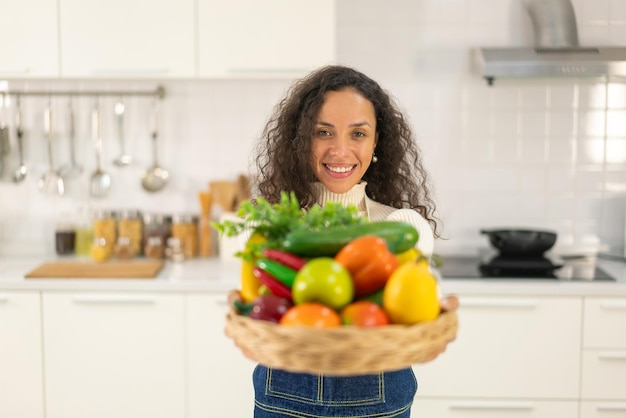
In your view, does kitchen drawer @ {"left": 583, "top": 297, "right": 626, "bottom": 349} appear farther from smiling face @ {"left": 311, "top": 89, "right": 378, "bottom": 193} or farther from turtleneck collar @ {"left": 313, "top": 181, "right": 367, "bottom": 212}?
smiling face @ {"left": 311, "top": 89, "right": 378, "bottom": 193}

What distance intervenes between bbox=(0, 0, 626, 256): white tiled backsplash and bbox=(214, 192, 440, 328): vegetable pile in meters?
2.12

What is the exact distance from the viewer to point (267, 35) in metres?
3.18

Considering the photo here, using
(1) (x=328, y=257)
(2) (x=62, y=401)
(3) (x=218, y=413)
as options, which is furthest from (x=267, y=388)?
(2) (x=62, y=401)

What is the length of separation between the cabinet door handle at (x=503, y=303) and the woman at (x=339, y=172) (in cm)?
108

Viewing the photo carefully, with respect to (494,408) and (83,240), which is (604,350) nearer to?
(494,408)

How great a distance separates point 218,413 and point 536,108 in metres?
1.81

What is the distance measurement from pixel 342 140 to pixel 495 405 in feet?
5.25

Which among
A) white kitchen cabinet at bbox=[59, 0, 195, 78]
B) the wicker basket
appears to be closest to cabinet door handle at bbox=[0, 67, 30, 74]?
white kitchen cabinet at bbox=[59, 0, 195, 78]

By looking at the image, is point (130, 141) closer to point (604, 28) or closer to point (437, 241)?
point (437, 241)

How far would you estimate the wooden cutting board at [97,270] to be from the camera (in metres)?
3.09

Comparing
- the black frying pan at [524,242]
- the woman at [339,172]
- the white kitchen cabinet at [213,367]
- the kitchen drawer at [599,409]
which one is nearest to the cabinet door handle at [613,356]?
the kitchen drawer at [599,409]

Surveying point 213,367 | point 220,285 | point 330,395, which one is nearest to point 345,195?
point 330,395

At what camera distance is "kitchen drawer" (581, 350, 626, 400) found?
3.01 metres

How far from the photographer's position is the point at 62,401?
310 centimetres
